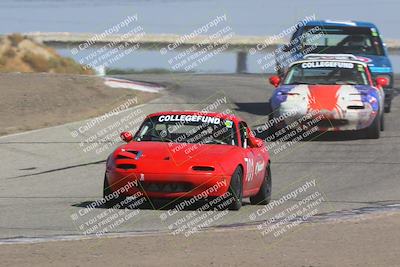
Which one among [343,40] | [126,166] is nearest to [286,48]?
[343,40]

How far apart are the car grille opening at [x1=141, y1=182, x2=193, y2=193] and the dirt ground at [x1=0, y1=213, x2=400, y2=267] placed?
1641mm

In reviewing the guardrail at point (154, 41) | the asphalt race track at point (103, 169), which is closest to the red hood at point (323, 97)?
the asphalt race track at point (103, 169)

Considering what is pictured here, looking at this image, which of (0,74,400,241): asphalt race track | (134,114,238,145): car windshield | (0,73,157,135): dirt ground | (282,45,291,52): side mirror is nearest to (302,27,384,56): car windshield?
(282,45,291,52): side mirror

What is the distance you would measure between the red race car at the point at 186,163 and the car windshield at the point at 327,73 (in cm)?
672

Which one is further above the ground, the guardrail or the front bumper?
the front bumper

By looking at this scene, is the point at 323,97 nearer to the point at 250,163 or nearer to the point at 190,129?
the point at 190,129

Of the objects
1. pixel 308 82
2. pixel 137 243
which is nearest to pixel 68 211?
pixel 137 243

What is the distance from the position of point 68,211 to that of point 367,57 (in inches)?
467

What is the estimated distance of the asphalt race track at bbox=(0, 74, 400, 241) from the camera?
380 inches

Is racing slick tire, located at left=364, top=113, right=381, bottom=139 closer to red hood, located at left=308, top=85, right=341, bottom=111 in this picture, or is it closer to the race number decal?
red hood, located at left=308, top=85, right=341, bottom=111

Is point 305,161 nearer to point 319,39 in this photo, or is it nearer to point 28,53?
point 319,39

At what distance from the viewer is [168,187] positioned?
33.8ft

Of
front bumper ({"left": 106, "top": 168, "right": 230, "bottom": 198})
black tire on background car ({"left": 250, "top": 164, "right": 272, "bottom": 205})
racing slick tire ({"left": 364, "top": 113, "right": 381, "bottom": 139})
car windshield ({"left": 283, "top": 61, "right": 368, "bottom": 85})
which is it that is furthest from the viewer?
car windshield ({"left": 283, "top": 61, "right": 368, "bottom": 85})

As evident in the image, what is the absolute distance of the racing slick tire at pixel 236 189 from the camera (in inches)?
408
